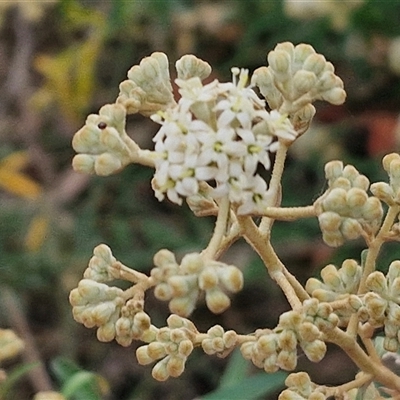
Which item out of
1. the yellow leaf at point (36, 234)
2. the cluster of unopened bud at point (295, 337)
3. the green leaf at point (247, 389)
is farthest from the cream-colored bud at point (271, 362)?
the yellow leaf at point (36, 234)

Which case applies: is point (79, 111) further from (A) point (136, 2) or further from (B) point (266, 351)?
(B) point (266, 351)

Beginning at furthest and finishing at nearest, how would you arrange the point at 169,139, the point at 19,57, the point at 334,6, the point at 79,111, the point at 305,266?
the point at 19,57
the point at 79,111
the point at 305,266
the point at 334,6
the point at 169,139

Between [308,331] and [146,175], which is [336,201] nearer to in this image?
[308,331]

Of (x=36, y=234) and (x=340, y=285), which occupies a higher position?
(x=340, y=285)

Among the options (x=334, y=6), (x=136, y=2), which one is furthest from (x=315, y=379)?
(x=136, y=2)

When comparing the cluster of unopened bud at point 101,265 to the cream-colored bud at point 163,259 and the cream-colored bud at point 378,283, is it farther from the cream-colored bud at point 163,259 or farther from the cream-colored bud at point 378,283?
the cream-colored bud at point 378,283

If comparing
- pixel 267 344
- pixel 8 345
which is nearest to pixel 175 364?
pixel 267 344

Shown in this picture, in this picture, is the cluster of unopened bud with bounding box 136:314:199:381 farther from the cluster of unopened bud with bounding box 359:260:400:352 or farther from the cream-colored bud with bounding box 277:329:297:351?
the cluster of unopened bud with bounding box 359:260:400:352
